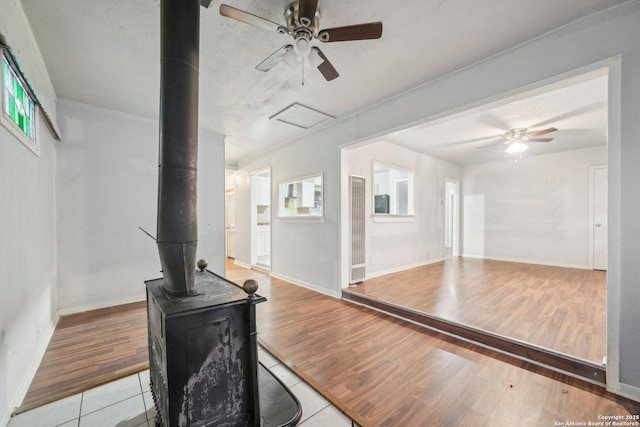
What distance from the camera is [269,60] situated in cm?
201

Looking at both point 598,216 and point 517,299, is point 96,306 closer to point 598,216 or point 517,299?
point 517,299

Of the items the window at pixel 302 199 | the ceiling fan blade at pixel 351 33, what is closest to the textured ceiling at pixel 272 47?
the ceiling fan blade at pixel 351 33

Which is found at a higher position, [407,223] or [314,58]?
[314,58]

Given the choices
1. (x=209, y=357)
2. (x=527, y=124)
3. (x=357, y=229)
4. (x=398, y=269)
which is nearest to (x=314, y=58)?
(x=209, y=357)

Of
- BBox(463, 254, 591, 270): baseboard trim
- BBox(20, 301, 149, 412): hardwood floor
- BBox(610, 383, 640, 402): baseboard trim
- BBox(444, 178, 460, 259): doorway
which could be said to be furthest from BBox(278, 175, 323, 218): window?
BBox(463, 254, 591, 270): baseboard trim

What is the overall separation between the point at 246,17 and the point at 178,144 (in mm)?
999

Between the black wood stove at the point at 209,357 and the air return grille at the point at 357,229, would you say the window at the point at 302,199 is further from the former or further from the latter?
the black wood stove at the point at 209,357

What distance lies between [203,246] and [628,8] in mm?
5040

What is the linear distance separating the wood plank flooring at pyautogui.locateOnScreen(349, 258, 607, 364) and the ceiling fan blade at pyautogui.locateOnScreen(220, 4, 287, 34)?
303 centimetres

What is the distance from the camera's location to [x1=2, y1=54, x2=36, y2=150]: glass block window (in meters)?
1.57

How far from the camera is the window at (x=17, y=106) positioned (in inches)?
61.7

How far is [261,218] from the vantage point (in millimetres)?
7023

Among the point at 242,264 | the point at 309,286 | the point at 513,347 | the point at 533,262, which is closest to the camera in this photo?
the point at 513,347

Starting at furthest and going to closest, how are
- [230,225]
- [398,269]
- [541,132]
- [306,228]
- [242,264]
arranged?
[230,225] → [242,264] → [398,269] → [306,228] → [541,132]
